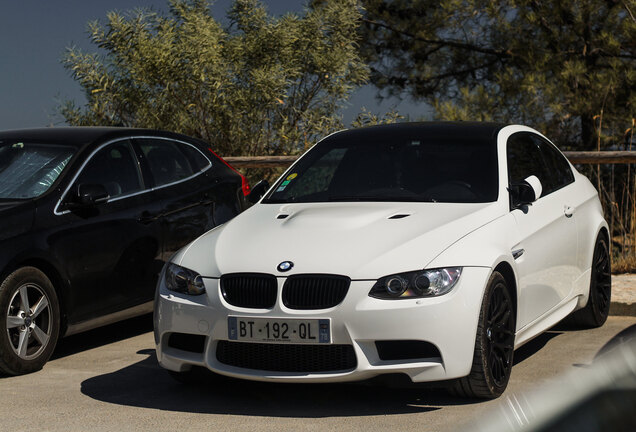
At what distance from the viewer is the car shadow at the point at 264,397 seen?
5465mm

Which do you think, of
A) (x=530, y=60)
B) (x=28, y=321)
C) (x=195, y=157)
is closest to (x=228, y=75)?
(x=530, y=60)

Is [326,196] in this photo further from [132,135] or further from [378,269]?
[132,135]

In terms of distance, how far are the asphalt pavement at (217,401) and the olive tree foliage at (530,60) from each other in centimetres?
852

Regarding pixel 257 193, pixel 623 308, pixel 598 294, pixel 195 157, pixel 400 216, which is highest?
pixel 400 216

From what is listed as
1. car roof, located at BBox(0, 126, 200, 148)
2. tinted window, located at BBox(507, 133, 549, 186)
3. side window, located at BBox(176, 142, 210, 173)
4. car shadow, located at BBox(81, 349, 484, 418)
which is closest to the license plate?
car shadow, located at BBox(81, 349, 484, 418)

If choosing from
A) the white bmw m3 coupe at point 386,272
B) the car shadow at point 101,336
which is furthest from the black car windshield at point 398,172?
the car shadow at point 101,336

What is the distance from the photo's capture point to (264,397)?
5.81 meters

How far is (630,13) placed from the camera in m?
15.0

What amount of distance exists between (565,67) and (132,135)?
902 cm

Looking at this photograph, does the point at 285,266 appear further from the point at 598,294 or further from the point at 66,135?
the point at 598,294

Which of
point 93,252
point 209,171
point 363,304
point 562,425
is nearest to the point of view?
point 562,425

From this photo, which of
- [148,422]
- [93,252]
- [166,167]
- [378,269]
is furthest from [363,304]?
[166,167]

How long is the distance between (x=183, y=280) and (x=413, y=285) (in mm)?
1311

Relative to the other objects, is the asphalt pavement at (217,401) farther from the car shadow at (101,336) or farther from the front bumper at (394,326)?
the car shadow at (101,336)
